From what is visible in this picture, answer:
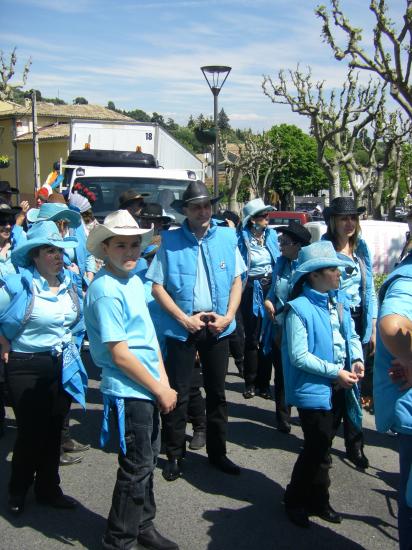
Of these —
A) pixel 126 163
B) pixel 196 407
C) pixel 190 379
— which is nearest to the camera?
pixel 190 379

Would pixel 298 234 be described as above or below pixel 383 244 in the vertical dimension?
above

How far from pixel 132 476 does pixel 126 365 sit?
2.01ft

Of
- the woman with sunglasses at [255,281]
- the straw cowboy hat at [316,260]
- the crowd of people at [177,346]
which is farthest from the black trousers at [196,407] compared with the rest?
the straw cowboy hat at [316,260]

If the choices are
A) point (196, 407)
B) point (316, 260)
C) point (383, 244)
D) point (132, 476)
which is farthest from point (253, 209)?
point (383, 244)

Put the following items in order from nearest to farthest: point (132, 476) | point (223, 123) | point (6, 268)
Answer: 1. point (132, 476)
2. point (6, 268)
3. point (223, 123)

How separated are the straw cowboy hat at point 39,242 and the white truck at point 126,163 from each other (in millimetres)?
4460

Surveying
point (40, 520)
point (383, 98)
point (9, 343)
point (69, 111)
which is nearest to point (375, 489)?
point (40, 520)

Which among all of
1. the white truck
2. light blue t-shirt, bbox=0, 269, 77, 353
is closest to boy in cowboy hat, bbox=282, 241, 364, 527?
light blue t-shirt, bbox=0, 269, 77, 353

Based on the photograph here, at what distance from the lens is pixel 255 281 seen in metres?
7.01

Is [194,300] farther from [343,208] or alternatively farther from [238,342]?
[238,342]

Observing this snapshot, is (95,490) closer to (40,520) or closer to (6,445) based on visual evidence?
(40,520)

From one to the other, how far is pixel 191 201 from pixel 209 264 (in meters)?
0.48

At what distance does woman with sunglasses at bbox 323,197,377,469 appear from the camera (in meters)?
5.00

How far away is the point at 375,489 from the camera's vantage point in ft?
15.1
